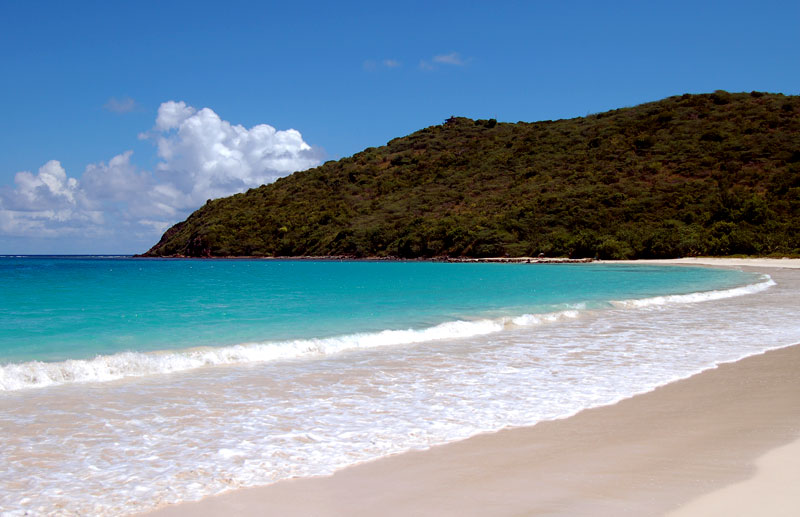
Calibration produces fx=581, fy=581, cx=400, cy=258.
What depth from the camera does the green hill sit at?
6475cm

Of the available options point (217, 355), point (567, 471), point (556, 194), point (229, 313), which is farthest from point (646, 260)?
point (567, 471)

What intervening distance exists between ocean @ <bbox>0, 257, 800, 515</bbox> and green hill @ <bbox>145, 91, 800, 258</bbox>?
168 ft

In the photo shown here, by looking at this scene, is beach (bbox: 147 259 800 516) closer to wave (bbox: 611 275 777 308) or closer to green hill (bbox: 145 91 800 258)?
wave (bbox: 611 275 777 308)

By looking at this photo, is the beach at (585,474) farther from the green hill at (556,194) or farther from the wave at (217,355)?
the green hill at (556,194)

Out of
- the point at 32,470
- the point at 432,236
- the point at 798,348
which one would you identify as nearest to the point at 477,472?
the point at 32,470

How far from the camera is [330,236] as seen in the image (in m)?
96.9

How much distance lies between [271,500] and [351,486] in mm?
610

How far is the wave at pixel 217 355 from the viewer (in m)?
8.64

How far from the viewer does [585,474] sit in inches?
179

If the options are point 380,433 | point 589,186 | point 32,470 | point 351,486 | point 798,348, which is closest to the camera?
point 351,486

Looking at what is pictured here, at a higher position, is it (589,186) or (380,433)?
(589,186)

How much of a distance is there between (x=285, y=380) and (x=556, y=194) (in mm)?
77196

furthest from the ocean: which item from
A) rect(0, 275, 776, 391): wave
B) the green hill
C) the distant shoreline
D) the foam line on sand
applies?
the green hill

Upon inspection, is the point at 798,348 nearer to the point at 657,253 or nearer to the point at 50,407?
the point at 50,407
